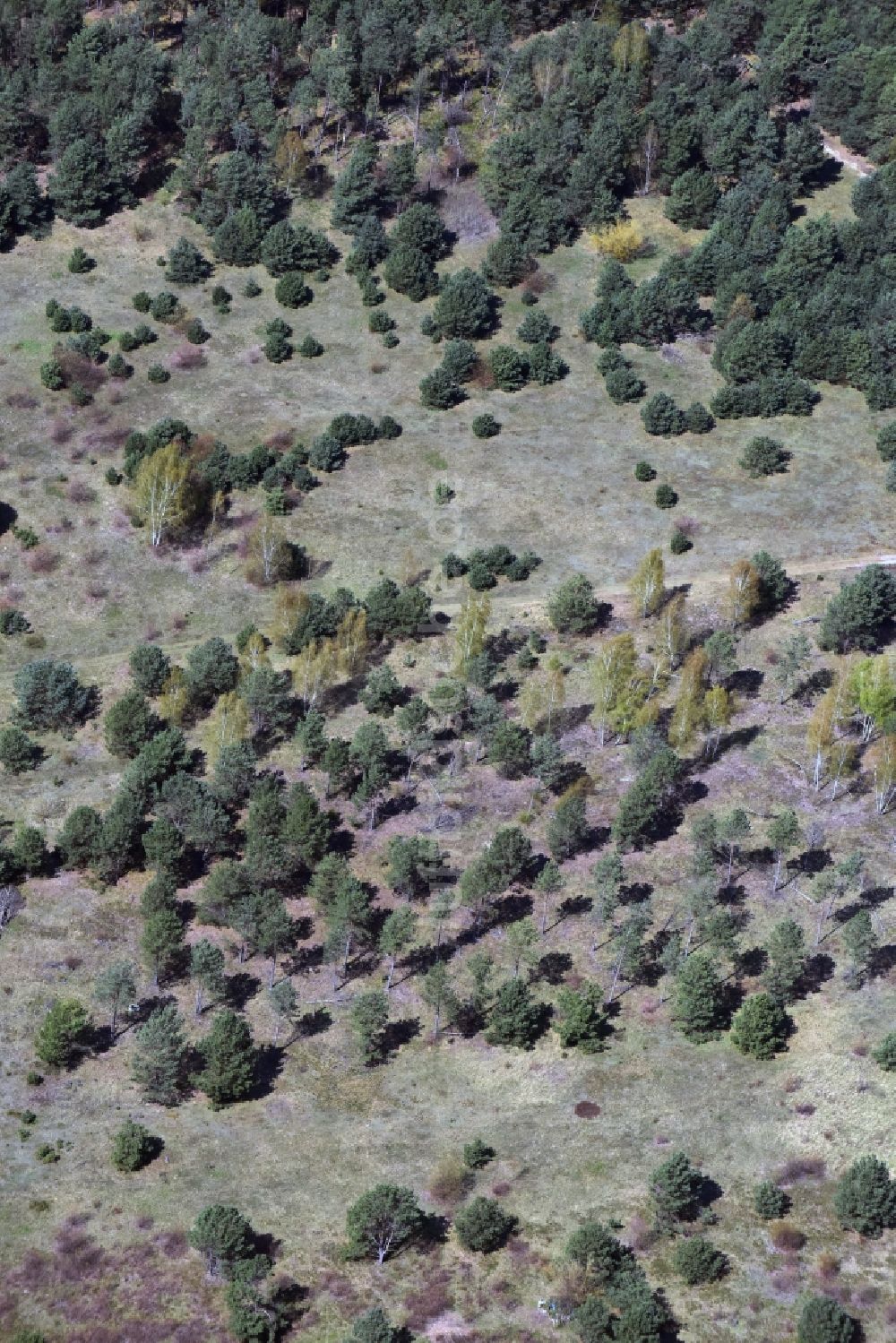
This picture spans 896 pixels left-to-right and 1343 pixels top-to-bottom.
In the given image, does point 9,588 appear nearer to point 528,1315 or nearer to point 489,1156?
point 489,1156

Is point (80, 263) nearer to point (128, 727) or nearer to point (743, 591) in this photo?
point (128, 727)

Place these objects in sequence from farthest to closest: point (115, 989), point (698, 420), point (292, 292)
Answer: point (292, 292) < point (698, 420) < point (115, 989)

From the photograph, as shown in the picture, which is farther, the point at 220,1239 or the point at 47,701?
the point at 47,701

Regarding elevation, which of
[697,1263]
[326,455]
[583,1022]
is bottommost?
[583,1022]

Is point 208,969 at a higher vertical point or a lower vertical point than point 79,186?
lower

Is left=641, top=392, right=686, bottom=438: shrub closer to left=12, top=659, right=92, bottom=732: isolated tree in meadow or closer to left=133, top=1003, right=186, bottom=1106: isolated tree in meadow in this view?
left=12, top=659, right=92, bottom=732: isolated tree in meadow

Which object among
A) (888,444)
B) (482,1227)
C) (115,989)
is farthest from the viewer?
(888,444)

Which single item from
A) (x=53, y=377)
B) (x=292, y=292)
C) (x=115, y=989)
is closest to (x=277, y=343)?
(x=292, y=292)
